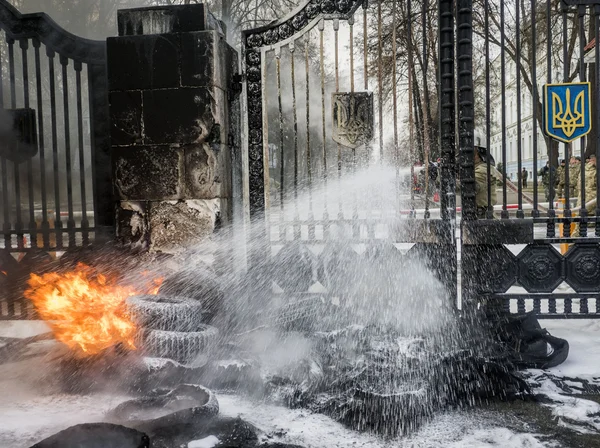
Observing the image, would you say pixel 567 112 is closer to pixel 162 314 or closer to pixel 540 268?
pixel 540 268

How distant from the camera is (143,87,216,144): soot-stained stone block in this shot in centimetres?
511

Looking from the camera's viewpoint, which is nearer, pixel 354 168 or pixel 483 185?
pixel 354 168

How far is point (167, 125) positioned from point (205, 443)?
2915 millimetres

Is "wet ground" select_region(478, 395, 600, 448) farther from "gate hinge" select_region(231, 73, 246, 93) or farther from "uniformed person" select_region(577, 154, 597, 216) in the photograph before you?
"uniformed person" select_region(577, 154, 597, 216)

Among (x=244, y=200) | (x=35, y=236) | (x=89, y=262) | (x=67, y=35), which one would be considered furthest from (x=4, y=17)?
(x=244, y=200)

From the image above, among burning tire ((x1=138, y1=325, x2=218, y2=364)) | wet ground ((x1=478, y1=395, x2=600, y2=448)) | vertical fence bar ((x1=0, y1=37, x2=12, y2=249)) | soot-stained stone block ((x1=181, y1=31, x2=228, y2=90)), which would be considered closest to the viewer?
wet ground ((x1=478, y1=395, x2=600, y2=448))

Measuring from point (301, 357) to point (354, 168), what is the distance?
188 cm

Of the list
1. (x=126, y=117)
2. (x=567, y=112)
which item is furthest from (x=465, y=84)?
(x=126, y=117)

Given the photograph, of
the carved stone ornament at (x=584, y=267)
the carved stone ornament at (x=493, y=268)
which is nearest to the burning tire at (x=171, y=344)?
the carved stone ornament at (x=493, y=268)

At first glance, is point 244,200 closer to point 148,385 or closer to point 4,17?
point 148,385

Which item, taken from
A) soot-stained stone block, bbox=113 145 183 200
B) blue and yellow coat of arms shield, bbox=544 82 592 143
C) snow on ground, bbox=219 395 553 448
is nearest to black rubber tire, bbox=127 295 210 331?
snow on ground, bbox=219 395 553 448

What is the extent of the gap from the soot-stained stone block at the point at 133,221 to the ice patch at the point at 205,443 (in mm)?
2303

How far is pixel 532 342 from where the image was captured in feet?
15.6

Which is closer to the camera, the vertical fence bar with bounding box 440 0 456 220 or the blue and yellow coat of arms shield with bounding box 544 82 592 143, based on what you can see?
the blue and yellow coat of arms shield with bounding box 544 82 592 143
